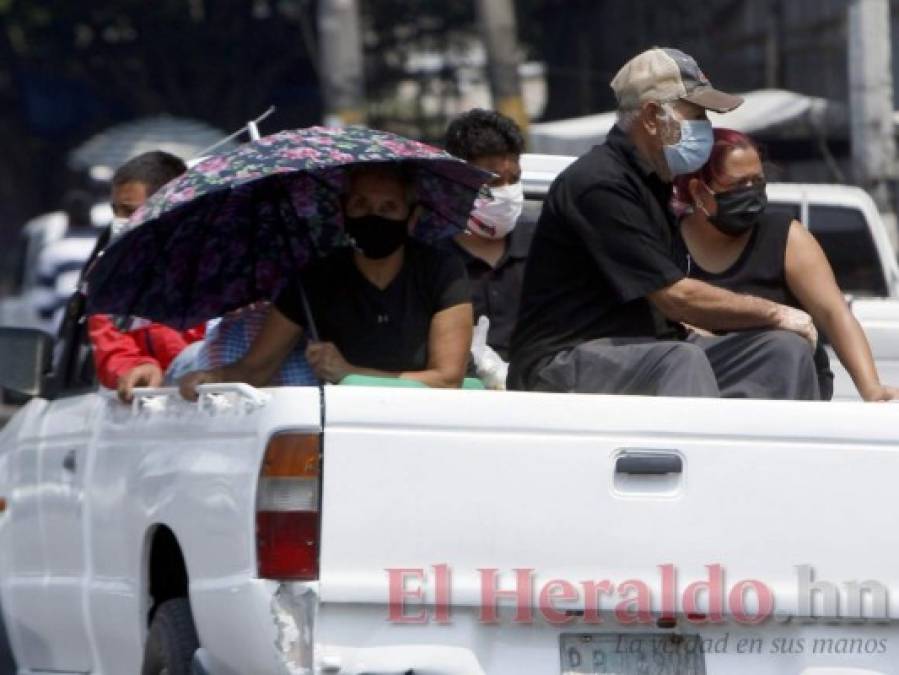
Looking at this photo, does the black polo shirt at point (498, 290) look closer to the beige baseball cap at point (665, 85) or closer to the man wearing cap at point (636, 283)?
the man wearing cap at point (636, 283)

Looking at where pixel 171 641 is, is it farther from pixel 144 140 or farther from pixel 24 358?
pixel 144 140

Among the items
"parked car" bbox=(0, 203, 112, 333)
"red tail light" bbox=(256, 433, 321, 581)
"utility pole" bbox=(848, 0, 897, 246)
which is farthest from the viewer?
"parked car" bbox=(0, 203, 112, 333)

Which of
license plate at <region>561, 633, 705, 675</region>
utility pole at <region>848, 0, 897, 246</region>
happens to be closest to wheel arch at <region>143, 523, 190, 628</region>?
license plate at <region>561, 633, 705, 675</region>

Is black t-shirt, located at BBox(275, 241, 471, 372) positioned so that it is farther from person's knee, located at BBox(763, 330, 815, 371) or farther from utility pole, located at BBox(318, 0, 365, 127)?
utility pole, located at BBox(318, 0, 365, 127)

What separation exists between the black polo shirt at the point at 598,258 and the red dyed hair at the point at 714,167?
136mm

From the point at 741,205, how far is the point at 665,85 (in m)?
0.37

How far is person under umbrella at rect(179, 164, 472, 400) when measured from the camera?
18.1 ft

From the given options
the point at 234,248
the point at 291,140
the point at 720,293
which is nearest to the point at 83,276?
the point at 234,248

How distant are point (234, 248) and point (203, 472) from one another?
1292 millimetres

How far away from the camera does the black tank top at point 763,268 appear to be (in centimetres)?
580

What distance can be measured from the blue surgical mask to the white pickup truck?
1140 millimetres

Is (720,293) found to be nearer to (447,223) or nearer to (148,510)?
(447,223)

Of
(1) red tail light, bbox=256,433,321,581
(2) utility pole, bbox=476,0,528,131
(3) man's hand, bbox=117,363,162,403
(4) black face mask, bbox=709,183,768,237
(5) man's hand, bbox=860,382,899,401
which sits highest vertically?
(2) utility pole, bbox=476,0,528,131

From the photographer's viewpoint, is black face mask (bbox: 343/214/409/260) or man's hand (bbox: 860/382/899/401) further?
black face mask (bbox: 343/214/409/260)
